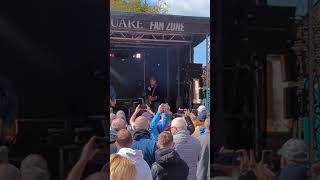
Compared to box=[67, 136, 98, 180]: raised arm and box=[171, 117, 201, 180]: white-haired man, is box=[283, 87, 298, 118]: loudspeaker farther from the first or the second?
box=[171, 117, 201, 180]: white-haired man

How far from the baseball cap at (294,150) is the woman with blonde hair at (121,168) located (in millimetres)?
1276

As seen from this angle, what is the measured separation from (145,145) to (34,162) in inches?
96.6

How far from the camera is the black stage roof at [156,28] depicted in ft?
36.8

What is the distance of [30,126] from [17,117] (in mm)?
54

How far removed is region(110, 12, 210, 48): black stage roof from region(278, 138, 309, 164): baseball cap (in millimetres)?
9252

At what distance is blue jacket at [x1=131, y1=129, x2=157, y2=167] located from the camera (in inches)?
154

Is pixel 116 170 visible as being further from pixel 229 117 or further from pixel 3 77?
pixel 3 77

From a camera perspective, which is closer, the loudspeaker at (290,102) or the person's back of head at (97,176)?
the person's back of head at (97,176)

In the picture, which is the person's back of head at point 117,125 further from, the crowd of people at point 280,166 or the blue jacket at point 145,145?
the crowd of people at point 280,166

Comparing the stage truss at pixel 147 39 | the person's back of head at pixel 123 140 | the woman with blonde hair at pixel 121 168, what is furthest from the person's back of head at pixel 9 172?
the stage truss at pixel 147 39

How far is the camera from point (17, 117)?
4.98 feet

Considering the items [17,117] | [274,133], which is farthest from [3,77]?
[274,133]

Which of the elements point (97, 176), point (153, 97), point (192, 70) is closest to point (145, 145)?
point (97, 176)

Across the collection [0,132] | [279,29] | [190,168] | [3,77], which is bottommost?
[190,168]
